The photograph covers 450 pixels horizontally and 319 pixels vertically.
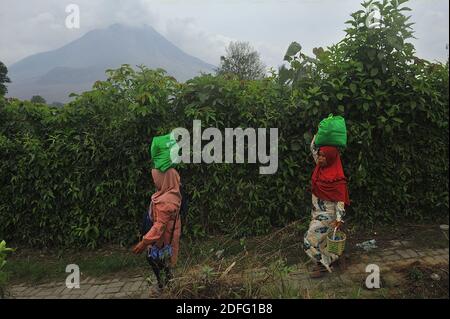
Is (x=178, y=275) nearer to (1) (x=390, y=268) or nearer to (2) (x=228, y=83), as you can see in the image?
(1) (x=390, y=268)

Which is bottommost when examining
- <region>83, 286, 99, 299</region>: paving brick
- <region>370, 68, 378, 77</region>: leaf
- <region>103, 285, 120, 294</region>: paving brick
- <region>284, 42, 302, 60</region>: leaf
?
<region>83, 286, 99, 299</region>: paving brick

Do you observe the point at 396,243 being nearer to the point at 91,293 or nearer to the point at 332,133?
the point at 332,133

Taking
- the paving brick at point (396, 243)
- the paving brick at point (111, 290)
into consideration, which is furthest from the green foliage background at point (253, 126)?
the paving brick at point (111, 290)

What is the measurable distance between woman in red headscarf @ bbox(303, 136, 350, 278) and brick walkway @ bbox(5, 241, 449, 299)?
19cm

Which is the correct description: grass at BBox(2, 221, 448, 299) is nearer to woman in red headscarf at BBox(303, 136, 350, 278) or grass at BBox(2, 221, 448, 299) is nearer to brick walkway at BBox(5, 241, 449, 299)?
brick walkway at BBox(5, 241, 449, 299)

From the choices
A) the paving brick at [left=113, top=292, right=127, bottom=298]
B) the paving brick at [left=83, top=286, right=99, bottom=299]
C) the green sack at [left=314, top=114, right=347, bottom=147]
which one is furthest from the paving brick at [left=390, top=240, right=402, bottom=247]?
the paving brick at [left=83, top=286, right=99, bottom=299]

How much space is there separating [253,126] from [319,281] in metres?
2.14

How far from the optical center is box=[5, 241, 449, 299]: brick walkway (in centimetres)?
384

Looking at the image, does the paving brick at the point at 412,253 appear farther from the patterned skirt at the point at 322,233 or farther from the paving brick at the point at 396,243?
the patterned skirt at the point at 322,233

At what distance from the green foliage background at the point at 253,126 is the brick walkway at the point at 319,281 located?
0.78m

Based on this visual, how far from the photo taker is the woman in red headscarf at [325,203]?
152 inches

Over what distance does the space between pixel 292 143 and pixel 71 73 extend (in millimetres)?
28126

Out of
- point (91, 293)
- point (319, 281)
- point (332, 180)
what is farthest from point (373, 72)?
point (91, 293)
